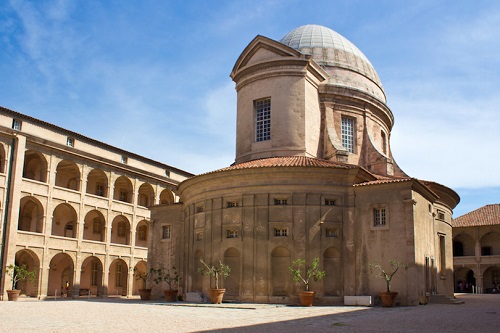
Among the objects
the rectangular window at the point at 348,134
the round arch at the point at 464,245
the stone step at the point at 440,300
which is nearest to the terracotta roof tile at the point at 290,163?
the rectangular window at the point at 348,134

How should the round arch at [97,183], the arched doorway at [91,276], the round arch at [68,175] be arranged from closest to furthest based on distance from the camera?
1. the round arch at [68,175]
2. the round arch at [97,183]
3. the arched doorway at [91,276]

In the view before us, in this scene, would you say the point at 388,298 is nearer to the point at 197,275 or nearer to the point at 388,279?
the point at 388,279

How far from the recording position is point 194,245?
32.1 metres

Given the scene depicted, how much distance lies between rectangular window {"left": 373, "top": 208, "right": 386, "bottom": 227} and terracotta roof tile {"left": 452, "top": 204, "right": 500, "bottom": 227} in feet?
114

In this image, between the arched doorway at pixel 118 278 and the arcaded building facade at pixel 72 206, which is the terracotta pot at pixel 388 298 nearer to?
the arcaded building facade at pixel 72 206

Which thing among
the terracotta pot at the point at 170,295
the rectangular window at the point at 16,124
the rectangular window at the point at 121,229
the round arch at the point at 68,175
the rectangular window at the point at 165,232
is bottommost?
the terracotta pot at the point at 170,295

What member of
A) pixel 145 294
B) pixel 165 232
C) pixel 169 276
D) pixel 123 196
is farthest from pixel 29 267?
pixel 169 276

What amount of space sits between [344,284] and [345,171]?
5847 mm

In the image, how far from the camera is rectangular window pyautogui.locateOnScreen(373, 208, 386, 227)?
2825 cm

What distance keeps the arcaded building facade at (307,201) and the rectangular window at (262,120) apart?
0.07 m

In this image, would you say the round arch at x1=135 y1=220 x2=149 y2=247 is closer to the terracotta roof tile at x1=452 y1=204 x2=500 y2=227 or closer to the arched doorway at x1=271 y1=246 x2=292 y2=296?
the arched doorway at x1=271 y1=246 x2=292 y2=296

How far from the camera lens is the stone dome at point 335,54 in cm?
3741

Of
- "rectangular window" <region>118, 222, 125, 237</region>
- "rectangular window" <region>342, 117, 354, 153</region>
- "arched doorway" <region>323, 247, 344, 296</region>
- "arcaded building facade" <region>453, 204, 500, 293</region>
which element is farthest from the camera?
"arcaded building facade" <region>453, 204, 500, 293</region>

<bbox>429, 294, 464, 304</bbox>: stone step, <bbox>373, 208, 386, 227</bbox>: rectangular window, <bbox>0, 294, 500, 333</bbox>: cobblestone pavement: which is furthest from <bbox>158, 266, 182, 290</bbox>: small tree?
<bbox>429, 294, 464, 304</bbox>: stone step
